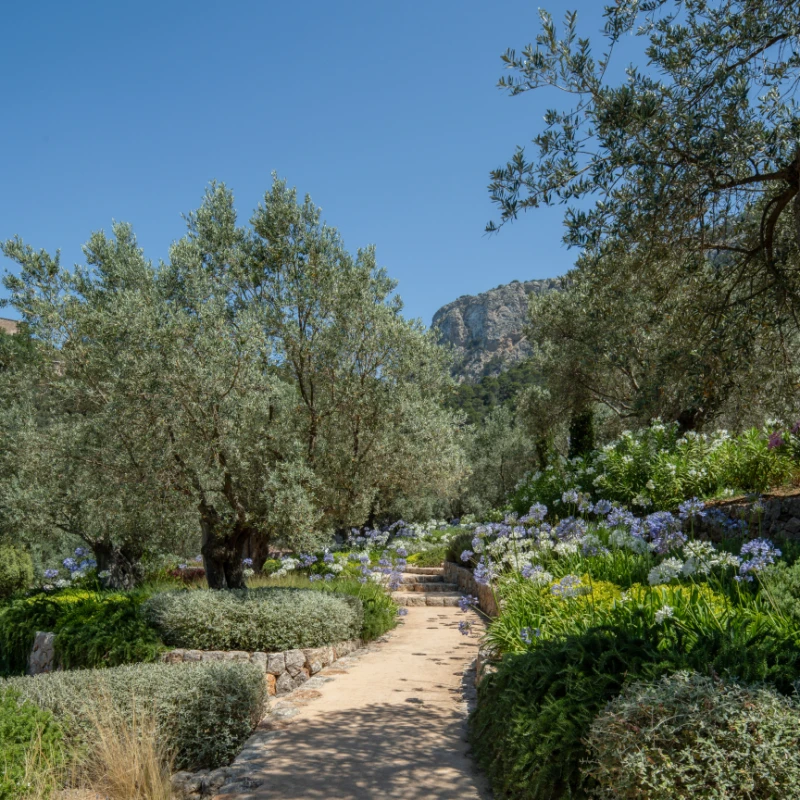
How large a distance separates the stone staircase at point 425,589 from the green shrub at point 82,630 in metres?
5.95

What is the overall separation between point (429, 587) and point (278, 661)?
8688mm

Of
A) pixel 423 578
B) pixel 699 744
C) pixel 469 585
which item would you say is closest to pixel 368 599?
pixel 469 585

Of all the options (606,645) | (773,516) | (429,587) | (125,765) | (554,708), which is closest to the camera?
(554,708)

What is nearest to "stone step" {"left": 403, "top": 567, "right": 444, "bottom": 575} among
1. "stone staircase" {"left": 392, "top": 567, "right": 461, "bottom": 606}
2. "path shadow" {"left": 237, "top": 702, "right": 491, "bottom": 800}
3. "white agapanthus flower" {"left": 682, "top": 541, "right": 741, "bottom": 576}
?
"stone staircase" {"left": 392, "top": 567, "right": 461, "bottom": 606}

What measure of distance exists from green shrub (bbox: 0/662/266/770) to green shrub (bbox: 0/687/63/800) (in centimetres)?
23

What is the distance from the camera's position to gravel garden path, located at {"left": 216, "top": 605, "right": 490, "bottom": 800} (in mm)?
4469

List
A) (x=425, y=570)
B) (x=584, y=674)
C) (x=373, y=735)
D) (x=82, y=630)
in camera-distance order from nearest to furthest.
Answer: (x=584, y=674), (x=373, y=735), (x=82, y=630), (x=425, y=570)

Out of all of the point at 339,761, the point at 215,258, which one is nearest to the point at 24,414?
the point at 215,258

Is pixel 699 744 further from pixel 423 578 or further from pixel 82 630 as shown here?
pixel 423 578

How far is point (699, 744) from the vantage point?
3.05 m

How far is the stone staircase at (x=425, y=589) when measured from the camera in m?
14.5

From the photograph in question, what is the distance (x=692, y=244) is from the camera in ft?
25.0

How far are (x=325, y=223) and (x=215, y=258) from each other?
6.69 feet

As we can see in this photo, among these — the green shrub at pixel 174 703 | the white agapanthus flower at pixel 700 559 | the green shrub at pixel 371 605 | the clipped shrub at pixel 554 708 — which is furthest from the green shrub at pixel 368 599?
the white agapanthus flower at pixel 700 559
